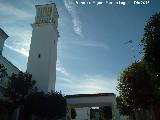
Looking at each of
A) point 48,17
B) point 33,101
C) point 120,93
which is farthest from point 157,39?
point 48,17

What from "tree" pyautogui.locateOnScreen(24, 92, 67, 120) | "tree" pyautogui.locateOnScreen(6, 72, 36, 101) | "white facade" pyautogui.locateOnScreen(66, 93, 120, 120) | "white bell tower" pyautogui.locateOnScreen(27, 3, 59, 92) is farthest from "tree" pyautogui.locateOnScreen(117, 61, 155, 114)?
"white bell tower" pyautogui.locateOnScreen(27, 3, 59, 92)

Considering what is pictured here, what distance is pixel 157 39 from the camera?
867 inches

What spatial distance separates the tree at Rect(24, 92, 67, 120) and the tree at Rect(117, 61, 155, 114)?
35.7ft

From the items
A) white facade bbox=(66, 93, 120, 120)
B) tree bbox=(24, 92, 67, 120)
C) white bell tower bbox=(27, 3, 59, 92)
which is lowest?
tree bbox=(24, 92, 67, 120)

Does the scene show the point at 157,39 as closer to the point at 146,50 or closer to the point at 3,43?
the point at 146,50

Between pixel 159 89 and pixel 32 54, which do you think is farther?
pixel 32 54

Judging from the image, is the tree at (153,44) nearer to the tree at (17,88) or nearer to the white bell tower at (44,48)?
the tree at (17,88)

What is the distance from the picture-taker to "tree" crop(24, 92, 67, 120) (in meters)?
42.4

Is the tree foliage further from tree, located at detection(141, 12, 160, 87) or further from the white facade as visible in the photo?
the white facade

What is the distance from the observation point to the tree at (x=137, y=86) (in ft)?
115

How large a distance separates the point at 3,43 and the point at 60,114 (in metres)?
14.7

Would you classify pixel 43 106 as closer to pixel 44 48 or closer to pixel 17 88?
pixel 17 88


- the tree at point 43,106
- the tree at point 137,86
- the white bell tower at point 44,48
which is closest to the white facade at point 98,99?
the white bell tower at point 44,48

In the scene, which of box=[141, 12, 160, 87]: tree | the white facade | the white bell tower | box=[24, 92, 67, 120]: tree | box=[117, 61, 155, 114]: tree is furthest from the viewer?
the white facade
